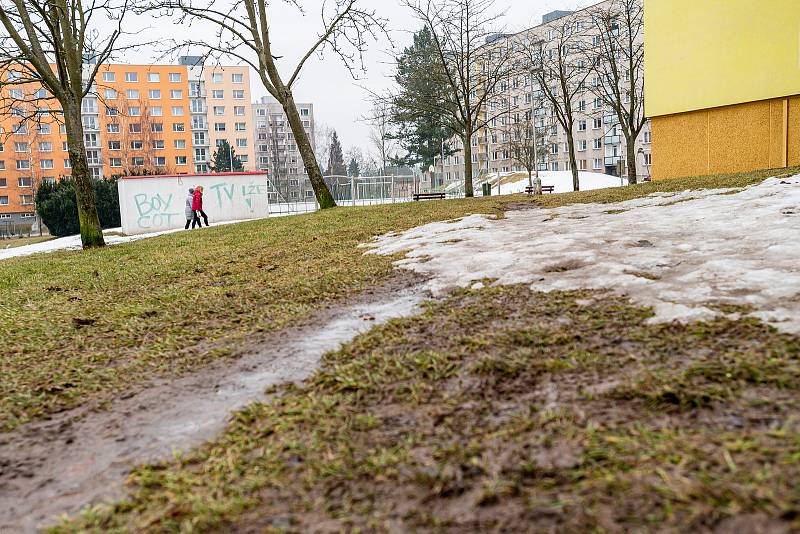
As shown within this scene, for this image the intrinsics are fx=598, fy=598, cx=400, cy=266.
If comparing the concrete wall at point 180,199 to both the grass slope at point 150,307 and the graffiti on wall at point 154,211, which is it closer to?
the graffiti on wall at point 154,211

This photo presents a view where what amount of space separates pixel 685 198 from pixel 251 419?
823 centimetres

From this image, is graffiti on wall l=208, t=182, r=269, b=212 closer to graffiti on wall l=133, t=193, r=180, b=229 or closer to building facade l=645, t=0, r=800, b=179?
graffiti on wall l=133, t=193, r=180, b=229

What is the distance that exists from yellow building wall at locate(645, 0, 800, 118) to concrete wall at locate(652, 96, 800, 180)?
22 centimetres

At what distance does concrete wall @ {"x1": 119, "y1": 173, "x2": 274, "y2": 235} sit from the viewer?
24.2 m

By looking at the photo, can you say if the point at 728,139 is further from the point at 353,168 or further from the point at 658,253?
the point at 353,168

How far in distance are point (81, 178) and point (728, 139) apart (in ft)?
55.1

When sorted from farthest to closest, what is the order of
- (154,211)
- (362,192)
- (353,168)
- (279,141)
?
(353,168)
(279,141)
(362,192)
(154,211)

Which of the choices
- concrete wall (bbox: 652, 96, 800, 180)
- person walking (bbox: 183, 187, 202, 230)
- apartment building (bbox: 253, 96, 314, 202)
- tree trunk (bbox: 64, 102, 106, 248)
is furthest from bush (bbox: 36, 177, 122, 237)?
apartment building (bbox: 253, 96, 314, 202)

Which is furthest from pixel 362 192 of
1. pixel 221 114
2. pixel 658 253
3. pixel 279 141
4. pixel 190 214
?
pixel 279 141

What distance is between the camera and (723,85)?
16.6m

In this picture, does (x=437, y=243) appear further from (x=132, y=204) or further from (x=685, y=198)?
(x=132, y=204)

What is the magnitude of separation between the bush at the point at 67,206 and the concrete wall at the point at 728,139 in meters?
26.5

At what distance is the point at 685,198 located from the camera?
8.84 meters

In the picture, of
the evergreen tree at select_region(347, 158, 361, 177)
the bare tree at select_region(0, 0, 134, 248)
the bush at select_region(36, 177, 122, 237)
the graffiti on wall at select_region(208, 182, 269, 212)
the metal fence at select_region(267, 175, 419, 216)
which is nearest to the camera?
the bare tree at select_region(0, 0, 134, 248)
